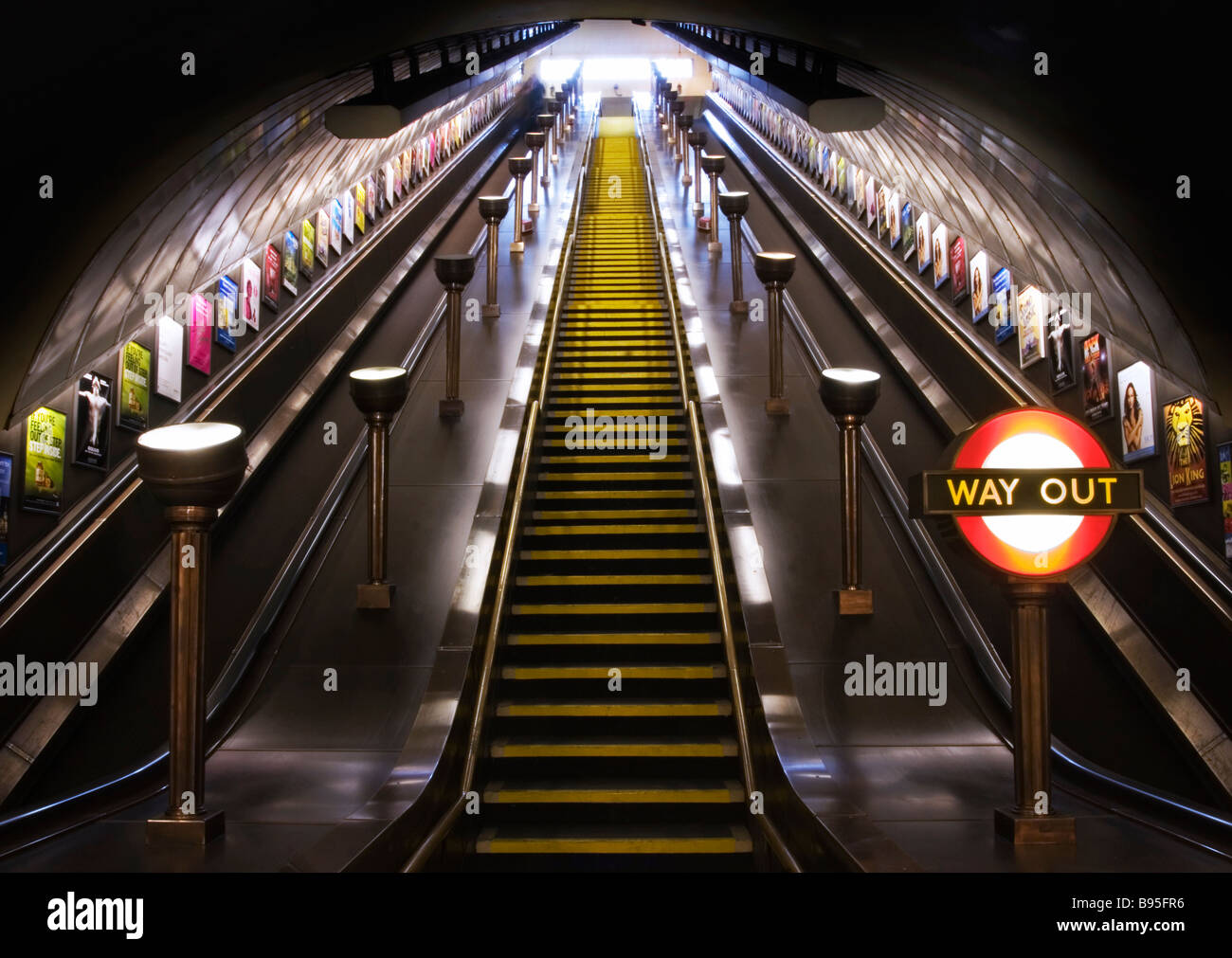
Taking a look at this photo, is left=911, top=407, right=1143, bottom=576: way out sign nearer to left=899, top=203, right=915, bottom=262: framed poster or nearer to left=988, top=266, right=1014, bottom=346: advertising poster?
left=988, top=266, right=1014, bottom=346: advertising poster

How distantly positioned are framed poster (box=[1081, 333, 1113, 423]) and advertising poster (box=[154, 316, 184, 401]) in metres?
6.67

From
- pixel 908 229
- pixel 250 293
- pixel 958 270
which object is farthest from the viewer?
pixel 908 229

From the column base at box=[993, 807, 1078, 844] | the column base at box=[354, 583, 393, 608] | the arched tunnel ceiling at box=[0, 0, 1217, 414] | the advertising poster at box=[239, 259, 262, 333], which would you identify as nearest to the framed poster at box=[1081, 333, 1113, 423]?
the arched tunnel ceiling at box=[0, 0, 1217, 414]

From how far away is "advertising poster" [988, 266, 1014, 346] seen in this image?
353 inches

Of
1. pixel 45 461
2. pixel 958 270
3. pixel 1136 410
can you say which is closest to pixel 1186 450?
pixel 1136 410

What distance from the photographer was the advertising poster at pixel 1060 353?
761 centimetres

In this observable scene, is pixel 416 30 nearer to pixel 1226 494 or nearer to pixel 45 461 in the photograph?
pixel 45 461

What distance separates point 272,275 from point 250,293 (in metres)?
0.74

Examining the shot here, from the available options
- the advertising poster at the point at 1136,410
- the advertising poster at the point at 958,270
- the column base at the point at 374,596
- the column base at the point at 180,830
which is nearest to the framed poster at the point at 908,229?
the advertising poster at the point at 958,270

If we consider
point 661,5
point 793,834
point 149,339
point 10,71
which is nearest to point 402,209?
point 149,339

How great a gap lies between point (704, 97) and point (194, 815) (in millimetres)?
31734

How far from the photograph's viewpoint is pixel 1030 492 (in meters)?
2.65
